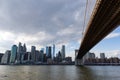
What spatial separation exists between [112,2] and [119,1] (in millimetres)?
1044

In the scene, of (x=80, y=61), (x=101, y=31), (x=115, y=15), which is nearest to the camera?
(x=115, y=15)

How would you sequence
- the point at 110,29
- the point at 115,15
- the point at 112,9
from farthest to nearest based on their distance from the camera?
the point at 110,29 < the point at 115,15 < the point at 112,9

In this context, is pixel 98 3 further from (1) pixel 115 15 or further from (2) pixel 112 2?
(1) pixel 115 15

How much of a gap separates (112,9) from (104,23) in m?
8.24

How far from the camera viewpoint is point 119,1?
25297mm

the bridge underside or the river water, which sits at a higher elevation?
the bridge underside

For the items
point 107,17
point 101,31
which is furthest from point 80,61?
point 107,17

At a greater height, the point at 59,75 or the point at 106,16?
the point at 106,16

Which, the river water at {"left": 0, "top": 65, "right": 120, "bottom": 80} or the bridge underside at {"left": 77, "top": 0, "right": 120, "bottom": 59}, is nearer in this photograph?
the bridge underside at {"left": 77, "top": 0, "right": 120, "bottom": 59}

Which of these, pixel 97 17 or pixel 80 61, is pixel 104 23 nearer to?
pixel 97 17

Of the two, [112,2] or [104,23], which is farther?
[104,23]

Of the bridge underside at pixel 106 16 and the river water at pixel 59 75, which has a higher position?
the bridge underside at pixel 106 16

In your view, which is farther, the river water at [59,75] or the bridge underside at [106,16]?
the river water at [59,75]

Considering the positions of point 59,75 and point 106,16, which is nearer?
point 106,16
